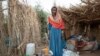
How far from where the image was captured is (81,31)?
14.1m

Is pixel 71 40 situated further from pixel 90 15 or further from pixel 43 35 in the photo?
pixel 43 35

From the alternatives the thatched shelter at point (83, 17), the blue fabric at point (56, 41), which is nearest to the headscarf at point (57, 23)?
the blue fabric at point (56, 41)

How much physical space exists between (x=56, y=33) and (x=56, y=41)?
28 centimetres

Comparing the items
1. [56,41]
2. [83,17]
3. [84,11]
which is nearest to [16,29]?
[56,41]

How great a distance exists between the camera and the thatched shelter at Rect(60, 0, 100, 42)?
9.57 meters

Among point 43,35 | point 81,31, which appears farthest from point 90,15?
point 43,35

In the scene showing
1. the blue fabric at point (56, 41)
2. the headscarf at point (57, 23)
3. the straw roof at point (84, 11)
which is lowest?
the blue fabric at point (56, 41)

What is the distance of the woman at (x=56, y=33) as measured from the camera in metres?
6.95

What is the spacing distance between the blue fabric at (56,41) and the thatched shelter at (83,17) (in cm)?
254

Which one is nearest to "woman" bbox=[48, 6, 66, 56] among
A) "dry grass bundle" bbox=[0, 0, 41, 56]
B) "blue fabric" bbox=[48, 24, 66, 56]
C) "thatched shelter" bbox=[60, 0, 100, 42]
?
"blue fabric" bbox=[48, 24, 66, 56]

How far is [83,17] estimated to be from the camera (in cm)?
1145

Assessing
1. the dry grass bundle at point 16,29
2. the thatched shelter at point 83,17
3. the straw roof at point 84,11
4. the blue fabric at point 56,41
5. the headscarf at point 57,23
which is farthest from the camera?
the thatched shelter at point 83,17

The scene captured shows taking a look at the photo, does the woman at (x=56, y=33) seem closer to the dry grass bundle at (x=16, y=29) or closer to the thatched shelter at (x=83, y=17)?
the dry grass bundle at (x=16, y=29)

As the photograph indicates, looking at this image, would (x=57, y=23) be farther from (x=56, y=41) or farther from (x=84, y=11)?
(x=84, y=11)
